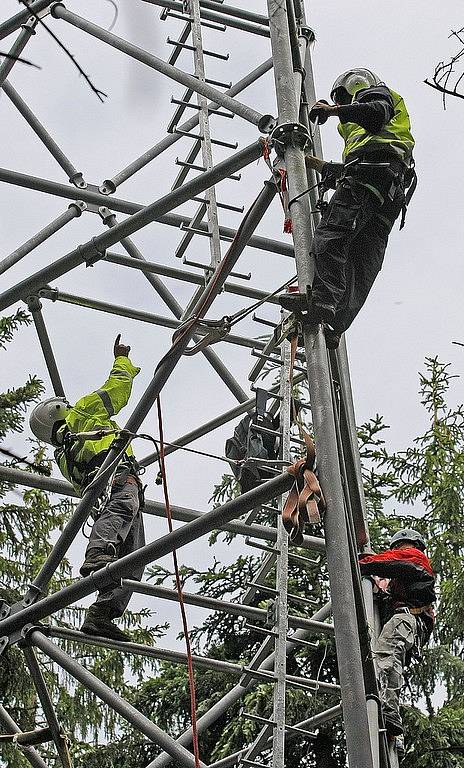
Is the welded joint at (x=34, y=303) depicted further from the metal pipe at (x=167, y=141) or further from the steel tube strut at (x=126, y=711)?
the steel tube strut at (x=126, y=711)

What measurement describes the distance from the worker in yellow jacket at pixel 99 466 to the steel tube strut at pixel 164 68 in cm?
178

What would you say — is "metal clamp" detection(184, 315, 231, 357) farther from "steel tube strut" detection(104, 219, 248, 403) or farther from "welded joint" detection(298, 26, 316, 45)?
"welded joint" detection(298, 26, 316, 45)

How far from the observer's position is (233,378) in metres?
8.30

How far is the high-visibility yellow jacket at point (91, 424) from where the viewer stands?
307 inches

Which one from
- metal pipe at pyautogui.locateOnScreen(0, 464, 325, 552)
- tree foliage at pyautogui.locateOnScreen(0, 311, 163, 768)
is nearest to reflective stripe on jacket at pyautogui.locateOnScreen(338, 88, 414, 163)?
metal pipe at pyautogui.locateOnScreen(0, 464, 325, 552)

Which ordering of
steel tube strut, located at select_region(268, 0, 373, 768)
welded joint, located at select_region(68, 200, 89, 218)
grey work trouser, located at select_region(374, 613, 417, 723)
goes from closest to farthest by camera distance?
steel tube strut, located at select_region(268, 0, 373, 768) < grey work trouser, located at select_region(374, 613, 417, 723) < welded joint, located at select_region(68, 200, 89, 218)

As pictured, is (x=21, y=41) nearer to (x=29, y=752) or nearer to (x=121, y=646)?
(x=121, y=646)

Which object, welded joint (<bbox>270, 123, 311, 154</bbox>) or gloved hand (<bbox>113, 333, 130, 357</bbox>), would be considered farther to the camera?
gloved hand (<bbox>113, 333, 130, 357</bbox>)

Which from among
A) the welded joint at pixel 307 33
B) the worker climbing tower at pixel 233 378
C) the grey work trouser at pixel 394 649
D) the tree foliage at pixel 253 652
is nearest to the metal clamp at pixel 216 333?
the worker climbing tower at pixel 233 378

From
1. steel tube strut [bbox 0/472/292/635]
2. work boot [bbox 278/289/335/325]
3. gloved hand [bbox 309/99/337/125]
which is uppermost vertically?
gloved hand [bbox 309/99/337/125]

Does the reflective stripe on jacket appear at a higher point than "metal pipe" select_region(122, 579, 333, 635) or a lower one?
higher

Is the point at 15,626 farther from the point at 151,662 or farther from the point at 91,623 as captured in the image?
the point at 151,662

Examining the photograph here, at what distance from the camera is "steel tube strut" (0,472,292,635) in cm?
554

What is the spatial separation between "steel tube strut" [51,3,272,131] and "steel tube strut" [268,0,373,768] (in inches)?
9.7
